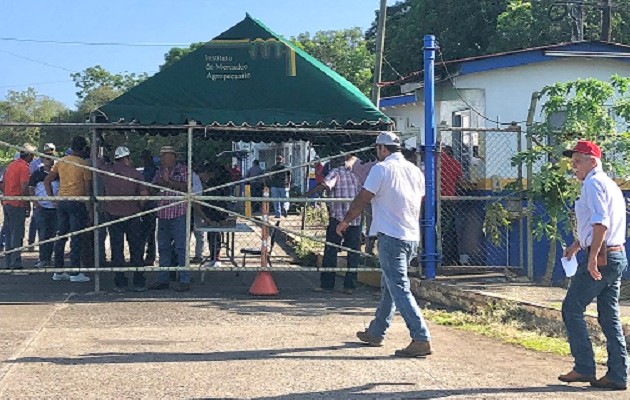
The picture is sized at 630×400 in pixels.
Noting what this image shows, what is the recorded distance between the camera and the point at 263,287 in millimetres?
10656

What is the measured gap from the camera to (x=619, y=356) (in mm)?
6363

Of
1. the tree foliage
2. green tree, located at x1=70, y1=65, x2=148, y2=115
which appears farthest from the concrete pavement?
green tree, located at x1=70, y1=65, x2=148, y2=115

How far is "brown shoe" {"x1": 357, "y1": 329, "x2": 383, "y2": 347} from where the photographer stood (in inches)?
303

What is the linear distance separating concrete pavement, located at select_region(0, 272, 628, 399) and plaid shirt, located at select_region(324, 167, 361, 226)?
116 centimetres

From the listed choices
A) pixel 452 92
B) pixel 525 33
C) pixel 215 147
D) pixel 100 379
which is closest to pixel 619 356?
pixel 100 379

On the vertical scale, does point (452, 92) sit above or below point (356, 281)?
above

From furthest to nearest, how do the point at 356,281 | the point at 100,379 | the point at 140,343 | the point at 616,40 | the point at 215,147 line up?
1. the point at 616,40
2. the point at 215,147
3. the point at 356,281
4. the point at 140,343
5. the point at 100,379

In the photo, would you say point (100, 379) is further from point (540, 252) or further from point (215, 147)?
point (215, 147)

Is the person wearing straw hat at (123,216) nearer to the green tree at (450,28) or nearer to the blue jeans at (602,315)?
Result: the blue jeans at (602,315)

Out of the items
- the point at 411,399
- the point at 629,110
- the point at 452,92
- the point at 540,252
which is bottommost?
the point at 411,399

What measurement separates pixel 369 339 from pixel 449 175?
4.39 meters

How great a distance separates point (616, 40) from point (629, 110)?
79.0 ft

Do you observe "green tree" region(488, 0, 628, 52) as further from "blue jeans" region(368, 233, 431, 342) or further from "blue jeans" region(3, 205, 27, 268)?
"blue jeans" region(368, 233, 431, 342)

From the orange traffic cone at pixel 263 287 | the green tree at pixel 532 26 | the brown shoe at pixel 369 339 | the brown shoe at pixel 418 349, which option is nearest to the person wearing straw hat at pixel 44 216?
the orange traffic cone at pixel 263 287
